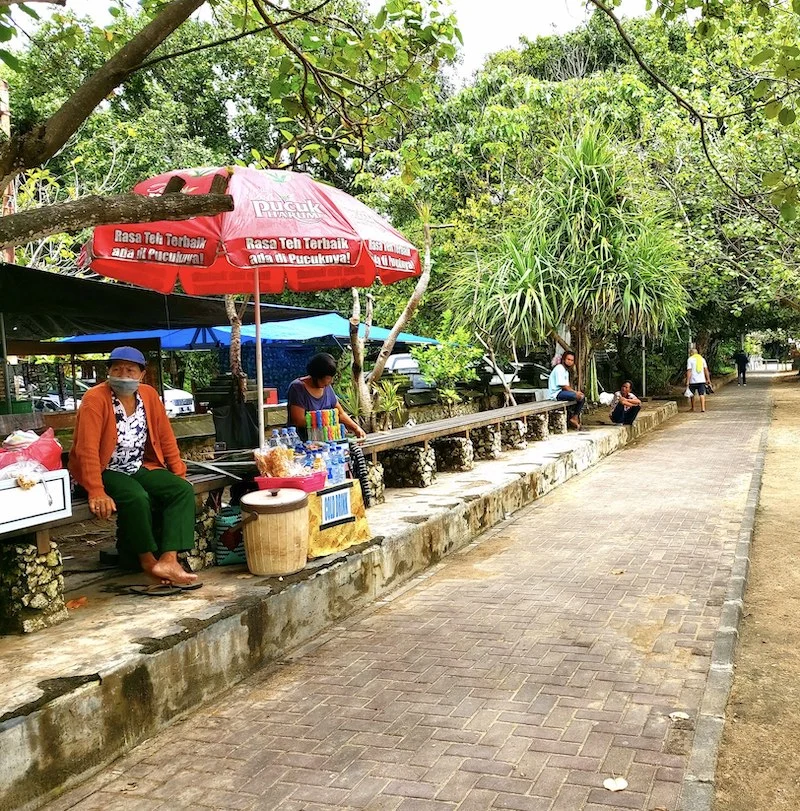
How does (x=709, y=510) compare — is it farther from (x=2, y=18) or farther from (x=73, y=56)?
(x=73, y=56)

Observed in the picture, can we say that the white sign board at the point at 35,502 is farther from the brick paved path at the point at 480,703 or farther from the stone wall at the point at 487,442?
the stone wall at the point at 487,442

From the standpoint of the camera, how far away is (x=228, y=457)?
6.59m

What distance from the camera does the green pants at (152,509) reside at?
181 inches

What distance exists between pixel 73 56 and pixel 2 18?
13807 millimetres

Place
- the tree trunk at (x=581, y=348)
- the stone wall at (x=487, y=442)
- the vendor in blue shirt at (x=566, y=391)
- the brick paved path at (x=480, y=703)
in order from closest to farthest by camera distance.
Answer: the brick paved path at (x=480, y=703) < the stone wall at (x=487, y=442) < the vendor in blue shirt at (x=566, y=391) < the tree trunk at (x=581, y=348)

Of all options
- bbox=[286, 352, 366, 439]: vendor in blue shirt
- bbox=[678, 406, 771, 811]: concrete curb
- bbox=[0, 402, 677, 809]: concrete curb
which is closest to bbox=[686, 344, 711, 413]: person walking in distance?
bbox=[678, 406, 771, 811]: concrete curb

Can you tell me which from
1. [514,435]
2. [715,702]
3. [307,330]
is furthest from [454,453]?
[307,330]

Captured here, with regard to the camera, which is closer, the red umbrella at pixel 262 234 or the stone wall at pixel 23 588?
the stone wall at pixel 23 588

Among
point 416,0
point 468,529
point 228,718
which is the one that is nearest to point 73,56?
point 416,0

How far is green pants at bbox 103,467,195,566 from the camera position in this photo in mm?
4590

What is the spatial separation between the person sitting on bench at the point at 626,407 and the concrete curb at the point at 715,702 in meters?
7.87

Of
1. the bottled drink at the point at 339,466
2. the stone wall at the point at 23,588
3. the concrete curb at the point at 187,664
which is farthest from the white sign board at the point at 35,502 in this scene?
the bottled drink at the point at 339,466

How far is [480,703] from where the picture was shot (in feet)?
Result: 12.4

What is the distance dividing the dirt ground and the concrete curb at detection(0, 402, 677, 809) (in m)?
2.38
